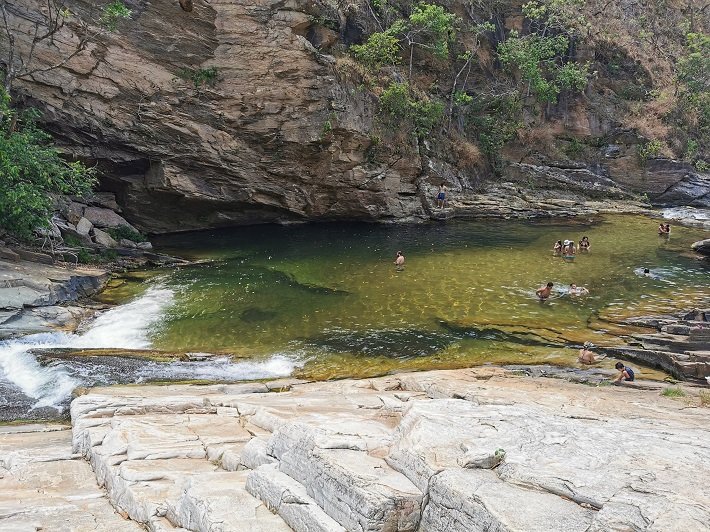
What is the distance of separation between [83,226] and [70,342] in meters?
10.6

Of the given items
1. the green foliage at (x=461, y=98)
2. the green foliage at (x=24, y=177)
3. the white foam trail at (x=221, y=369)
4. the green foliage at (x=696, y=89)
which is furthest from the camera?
the green foliage at (x=696, y=89)

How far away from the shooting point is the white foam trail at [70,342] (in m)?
12.9

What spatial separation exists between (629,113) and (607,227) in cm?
1543

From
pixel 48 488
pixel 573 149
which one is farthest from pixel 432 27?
pixel 48 488

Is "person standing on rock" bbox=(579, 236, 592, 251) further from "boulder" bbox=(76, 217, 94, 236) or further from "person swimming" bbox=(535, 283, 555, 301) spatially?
"boulder" bbox=(76, 217, 94, 236)

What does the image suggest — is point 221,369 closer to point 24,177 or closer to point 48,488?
point 48,488

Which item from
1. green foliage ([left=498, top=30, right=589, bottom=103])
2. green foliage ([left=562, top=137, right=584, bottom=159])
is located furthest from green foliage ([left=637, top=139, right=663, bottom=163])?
green foliage ([left=498, top=30, right=589, bottom=103])

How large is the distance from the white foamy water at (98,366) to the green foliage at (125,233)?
9.74 meters

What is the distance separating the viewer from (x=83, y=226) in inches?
971

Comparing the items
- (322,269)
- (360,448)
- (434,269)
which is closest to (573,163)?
(434,269)

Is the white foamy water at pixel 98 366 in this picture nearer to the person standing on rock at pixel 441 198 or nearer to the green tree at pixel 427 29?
the person standing on rock at pixel 441 198

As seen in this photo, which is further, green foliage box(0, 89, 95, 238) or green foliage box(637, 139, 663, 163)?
green foliage box(637, 139, 663, 163)

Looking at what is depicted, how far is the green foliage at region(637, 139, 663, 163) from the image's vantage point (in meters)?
41.7


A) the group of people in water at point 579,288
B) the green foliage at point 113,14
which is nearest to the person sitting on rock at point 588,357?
the group of people in water at point 579,288
